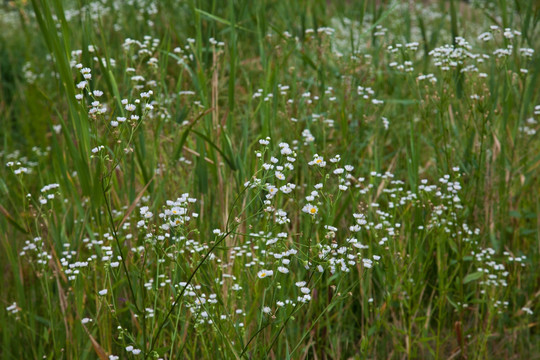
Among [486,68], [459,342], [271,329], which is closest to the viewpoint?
[271,329]

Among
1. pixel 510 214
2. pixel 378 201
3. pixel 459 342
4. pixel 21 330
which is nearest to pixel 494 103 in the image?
pixel 510 214

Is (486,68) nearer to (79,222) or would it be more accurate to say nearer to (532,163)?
(532,163)

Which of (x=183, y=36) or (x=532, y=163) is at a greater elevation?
(x=183, y=36)

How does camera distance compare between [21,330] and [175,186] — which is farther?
[175,186]

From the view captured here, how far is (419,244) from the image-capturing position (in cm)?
200

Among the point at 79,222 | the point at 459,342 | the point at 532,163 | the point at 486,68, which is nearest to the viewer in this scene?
the point at 459,342

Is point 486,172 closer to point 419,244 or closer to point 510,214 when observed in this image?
point 510,214

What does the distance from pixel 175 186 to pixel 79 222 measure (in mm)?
456

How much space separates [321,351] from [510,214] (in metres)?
0.93

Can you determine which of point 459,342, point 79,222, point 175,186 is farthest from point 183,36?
point 459,342

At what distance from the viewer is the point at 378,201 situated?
273cm

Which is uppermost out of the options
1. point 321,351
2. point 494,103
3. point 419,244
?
point 494,103

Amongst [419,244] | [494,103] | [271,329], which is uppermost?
[494,103]

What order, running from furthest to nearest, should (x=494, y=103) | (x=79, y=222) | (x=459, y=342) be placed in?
(x=494, y=103) → (x=79, y=222) → (x=459, y=342)
